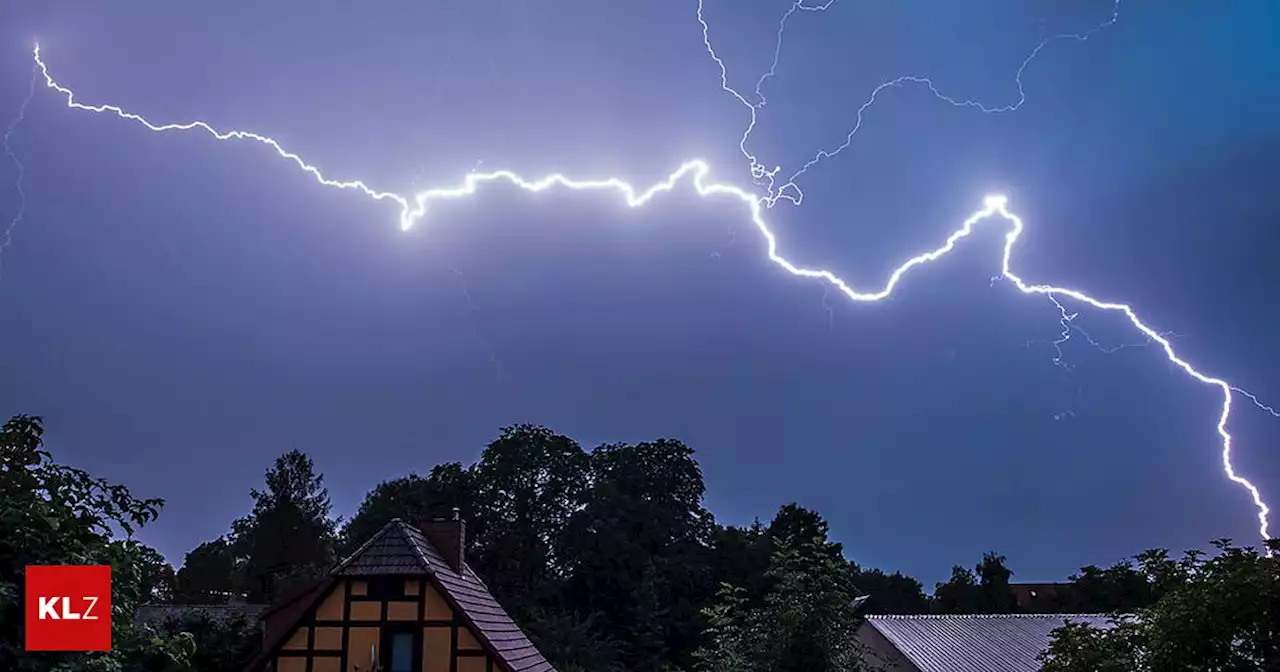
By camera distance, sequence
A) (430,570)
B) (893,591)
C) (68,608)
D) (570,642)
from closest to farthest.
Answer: (68,608), (430,570), (570,642), (893,591)

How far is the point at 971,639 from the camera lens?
23469 mm

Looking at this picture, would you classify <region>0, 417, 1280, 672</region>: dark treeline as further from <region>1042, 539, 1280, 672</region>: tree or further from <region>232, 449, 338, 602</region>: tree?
<region>1042, 539, 1280, 672</region>: tree

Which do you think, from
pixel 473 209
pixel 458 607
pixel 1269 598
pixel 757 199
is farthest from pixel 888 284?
pixel 1269 598

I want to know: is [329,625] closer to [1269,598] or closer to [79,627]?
[79,627]

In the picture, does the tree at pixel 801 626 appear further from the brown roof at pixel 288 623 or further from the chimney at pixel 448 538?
the brown roof at pixel 288 623

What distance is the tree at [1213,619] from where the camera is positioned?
20.7 feet

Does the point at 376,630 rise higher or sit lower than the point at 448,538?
lower

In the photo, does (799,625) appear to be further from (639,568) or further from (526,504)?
(526,504)

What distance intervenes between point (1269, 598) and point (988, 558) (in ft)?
143

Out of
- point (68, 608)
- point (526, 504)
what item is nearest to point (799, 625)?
point (68, 608)

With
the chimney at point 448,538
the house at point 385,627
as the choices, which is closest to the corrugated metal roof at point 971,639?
the house at point 385,627

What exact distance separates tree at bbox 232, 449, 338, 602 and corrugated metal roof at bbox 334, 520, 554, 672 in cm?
1581

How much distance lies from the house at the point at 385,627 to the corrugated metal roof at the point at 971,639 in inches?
410

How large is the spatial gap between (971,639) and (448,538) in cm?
1378
